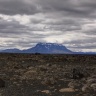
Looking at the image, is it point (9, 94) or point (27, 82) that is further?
point (27, 82)

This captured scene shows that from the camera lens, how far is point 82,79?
A: 90.0ft

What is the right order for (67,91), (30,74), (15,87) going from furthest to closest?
(30,74) → (15,87) → (67,91)

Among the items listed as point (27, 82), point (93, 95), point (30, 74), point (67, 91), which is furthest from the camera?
point (30, 74)

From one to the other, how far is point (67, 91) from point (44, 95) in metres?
2.16

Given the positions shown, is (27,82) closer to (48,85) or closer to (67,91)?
(48,85)

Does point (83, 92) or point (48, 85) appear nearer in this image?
point (83, 92)

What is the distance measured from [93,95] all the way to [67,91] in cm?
231

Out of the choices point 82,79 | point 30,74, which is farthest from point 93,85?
point 30,74

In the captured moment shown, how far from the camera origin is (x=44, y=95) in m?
20.1

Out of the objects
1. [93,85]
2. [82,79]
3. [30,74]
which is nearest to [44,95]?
[93,85]

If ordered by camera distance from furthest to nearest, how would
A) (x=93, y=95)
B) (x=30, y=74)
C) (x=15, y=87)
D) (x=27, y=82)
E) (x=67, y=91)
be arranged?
(x=30, y=74) → (x=27, y=82) → (x=15, y=87) → (x=67, y=91) → (x=93, y=95)

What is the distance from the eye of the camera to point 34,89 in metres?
22.8

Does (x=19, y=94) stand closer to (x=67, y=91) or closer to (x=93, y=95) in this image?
(x=67, y=91)

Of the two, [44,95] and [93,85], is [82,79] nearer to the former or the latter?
[93,85]
